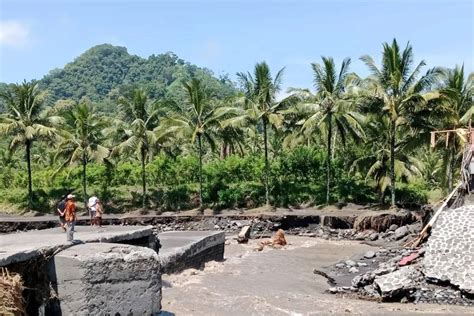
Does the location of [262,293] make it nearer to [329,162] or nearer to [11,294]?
[11,294]

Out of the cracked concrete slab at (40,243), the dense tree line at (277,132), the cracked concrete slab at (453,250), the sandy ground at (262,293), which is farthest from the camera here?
the dense tree line at (277,132)

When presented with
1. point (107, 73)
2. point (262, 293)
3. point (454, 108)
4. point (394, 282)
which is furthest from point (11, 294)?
point (107, 73)

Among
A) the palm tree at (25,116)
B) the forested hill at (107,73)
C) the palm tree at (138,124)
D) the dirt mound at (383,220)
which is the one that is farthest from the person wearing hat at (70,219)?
the forested hill at (107,73)

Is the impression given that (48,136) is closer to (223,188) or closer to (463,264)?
(223,188)

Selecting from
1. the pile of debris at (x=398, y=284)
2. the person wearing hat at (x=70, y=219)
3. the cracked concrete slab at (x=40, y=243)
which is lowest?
the pile of debris at (x=398, y=284)

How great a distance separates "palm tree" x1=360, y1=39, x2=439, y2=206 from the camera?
Answer: 30.3 m

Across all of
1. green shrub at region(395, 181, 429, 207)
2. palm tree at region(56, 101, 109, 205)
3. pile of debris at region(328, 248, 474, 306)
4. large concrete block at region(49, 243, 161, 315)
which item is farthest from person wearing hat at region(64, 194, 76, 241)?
green shrub at region(395, 181, 429, 207)

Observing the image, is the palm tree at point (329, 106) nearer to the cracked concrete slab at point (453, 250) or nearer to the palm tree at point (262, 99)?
the palm tree at point (262, 99)

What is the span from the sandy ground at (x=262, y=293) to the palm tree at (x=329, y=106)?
1232cm

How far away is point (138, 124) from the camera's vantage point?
34969mm

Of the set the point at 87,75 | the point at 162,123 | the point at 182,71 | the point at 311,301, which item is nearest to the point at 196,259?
the point at 311,301

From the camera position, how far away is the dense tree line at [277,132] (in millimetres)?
30812

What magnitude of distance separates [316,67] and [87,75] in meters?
135

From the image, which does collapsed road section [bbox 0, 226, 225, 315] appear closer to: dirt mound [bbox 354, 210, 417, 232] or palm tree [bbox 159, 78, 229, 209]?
dirt mound [bbox 354, 210, 417, 232]
